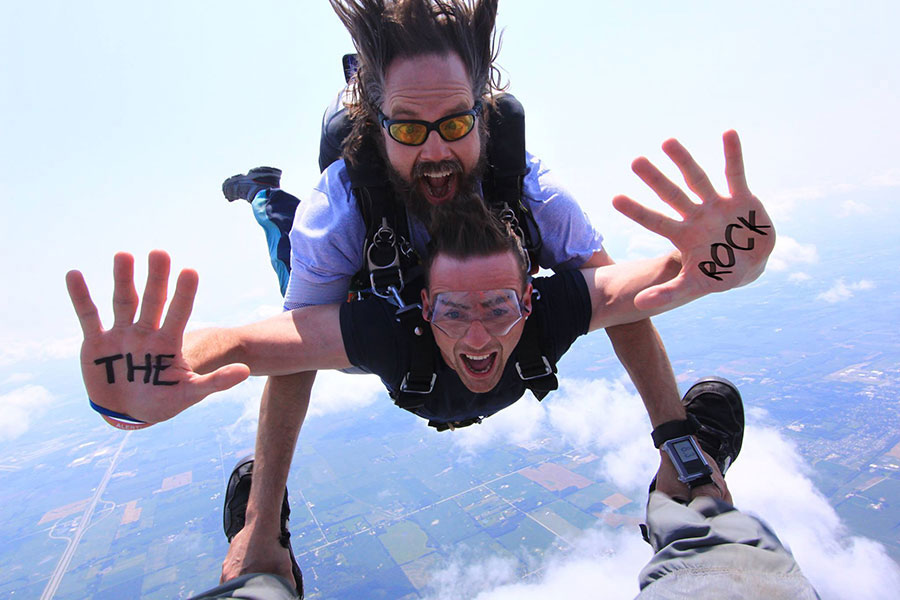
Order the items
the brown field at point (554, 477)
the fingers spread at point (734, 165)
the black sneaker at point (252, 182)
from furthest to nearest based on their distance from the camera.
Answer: the brown field at point (554, 477) < the black sneaker at point (252, 182) < the fingers spread at point (734, 165)

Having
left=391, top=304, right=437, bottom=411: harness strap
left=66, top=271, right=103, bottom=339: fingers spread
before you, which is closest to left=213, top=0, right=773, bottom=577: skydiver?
left=391, top=304, right=437, bottom=411: harness strap

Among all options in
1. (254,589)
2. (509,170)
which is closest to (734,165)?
(509,170)

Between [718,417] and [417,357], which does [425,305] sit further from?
[718,417]

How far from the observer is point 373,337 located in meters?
2.23

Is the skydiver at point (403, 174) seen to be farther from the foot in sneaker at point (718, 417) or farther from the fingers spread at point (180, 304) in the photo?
the fingers spread at point (180, 304)

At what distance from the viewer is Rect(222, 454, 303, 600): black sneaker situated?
251 cm

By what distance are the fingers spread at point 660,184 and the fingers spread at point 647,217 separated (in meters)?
0.07

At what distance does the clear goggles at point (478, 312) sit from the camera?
7.72ft

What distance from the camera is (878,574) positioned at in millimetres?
27375

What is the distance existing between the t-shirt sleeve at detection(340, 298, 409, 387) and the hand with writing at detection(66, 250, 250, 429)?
2.30 ft

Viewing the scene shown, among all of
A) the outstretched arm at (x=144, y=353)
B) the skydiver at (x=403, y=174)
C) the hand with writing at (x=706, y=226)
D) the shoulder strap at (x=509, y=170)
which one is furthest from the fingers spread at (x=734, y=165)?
the outstretched arm at (x=144, y=353)

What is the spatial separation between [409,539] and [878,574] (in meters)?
26.8

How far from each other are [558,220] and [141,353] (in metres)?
1.90

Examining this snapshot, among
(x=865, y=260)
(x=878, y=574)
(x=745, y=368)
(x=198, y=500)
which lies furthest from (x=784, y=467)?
(x=865, y=260)
